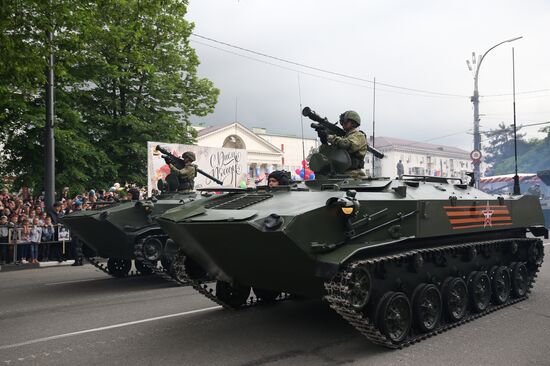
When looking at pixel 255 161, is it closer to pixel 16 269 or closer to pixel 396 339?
pixel 16 269

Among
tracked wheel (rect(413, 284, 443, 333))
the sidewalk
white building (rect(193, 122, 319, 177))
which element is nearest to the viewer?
tracked wheel (rect(413, 284, 443, 333))

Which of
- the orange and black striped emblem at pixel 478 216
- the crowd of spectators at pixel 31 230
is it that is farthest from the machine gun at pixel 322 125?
the crowd of spectators at pixel 31 230

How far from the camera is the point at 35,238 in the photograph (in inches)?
627

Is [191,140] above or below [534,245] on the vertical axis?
above

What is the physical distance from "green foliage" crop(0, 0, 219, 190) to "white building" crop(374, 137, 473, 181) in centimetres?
4448

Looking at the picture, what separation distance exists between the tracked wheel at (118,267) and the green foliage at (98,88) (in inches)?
181

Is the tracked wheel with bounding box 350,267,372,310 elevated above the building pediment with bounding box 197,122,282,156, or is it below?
below

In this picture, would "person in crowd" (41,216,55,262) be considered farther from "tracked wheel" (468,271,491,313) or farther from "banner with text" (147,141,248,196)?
"tracked wheel" (468,271,491,313)

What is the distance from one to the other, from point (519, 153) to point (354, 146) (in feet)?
263

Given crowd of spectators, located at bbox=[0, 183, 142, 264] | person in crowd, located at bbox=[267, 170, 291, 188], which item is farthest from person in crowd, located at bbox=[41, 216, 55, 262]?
person in crowd, located at bbox=[267, 170, 291, 188]

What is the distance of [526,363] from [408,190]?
260cm

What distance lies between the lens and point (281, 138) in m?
65.5

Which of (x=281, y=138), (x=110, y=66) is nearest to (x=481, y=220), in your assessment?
(x=110, y=66)

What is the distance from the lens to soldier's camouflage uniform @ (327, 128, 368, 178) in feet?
27.4
